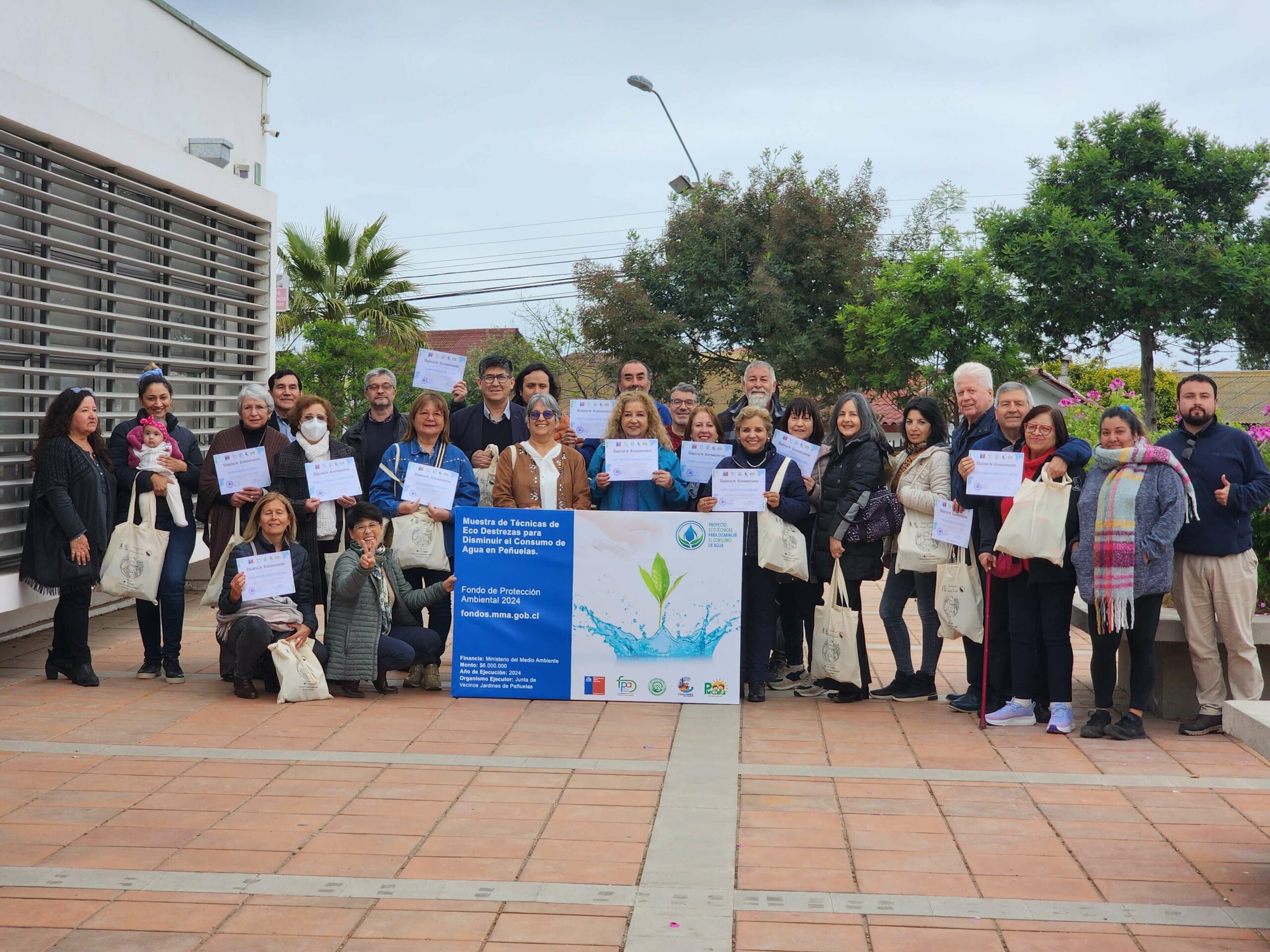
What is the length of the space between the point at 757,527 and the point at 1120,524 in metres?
2.09

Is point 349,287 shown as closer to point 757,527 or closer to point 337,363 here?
point 337,363

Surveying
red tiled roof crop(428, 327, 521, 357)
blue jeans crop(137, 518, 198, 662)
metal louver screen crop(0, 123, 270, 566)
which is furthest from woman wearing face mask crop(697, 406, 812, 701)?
red tiled roof crop(428, 327, 521, 357)

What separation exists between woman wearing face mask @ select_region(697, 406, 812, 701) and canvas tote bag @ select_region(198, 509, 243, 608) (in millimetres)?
2924

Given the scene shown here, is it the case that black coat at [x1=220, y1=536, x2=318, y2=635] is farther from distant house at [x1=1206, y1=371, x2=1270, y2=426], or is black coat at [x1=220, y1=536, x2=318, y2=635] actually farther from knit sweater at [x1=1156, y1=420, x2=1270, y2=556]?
distant house at [x1=1206, y1=371, x2=1270, y2=426]

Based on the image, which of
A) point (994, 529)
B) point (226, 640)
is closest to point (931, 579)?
point (994, 529)

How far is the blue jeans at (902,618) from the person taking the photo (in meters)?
7.56

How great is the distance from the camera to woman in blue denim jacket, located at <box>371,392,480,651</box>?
780 centimetres

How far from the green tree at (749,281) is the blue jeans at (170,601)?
1831 cm

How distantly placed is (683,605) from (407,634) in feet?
5.77

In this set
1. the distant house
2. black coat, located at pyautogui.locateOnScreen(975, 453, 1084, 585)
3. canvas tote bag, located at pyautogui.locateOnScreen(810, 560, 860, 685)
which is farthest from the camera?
the distant house

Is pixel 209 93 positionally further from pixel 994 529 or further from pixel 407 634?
pixel 994 529

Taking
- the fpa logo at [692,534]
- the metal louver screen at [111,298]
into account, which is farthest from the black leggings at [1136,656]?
the metal louver screen at [111,298]

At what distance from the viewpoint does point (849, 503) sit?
Answer: 738 cm

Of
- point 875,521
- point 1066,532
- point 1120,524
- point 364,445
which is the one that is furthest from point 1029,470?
point 364,445
